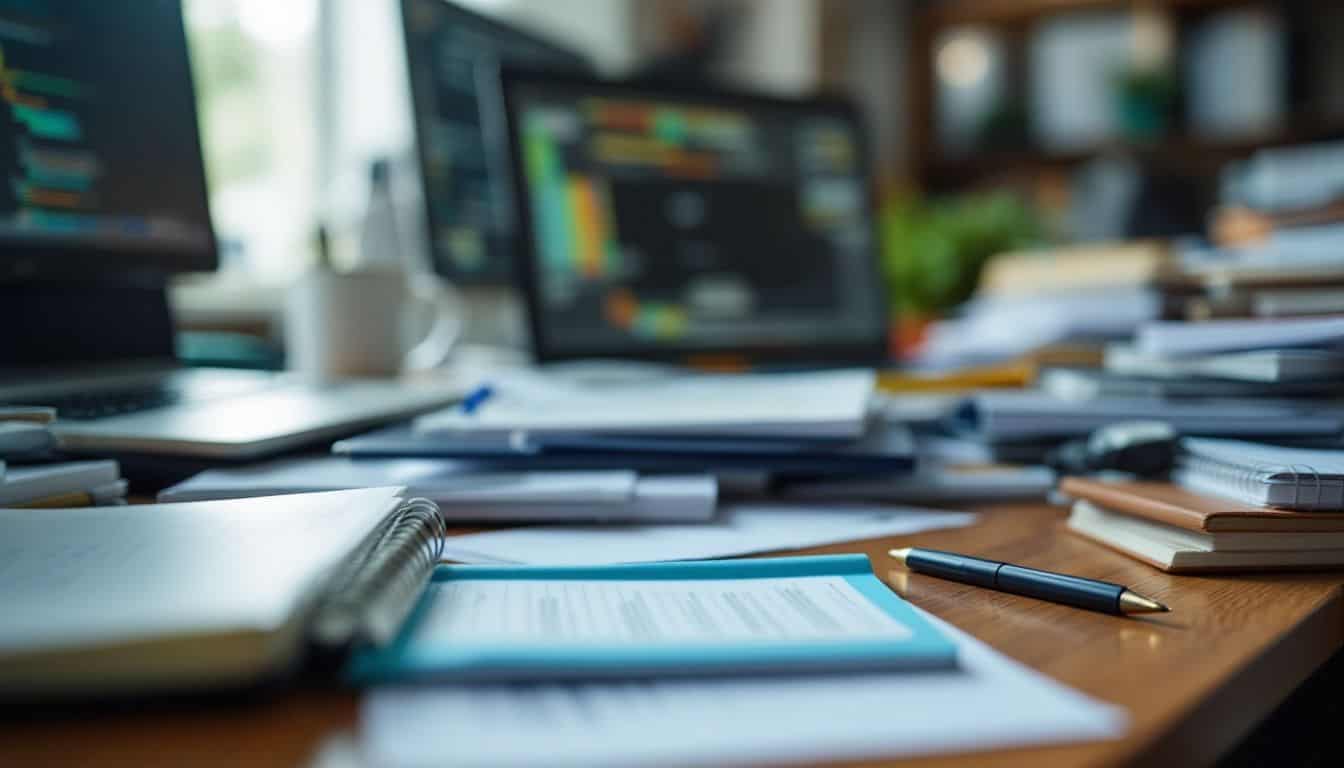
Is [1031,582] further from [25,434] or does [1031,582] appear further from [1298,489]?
[25,434]

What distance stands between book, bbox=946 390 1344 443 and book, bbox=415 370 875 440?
113mm

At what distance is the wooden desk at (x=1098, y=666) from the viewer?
297 mm

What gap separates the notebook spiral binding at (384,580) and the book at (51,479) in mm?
230

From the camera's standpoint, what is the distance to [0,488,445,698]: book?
305 millimetres

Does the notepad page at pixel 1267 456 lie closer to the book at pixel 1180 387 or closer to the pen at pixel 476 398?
the book at pixel 1180 387

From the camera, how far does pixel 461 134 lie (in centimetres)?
126

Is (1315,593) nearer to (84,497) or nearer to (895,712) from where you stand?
(895,712)

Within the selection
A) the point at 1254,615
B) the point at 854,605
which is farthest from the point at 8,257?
the point at 1254,615

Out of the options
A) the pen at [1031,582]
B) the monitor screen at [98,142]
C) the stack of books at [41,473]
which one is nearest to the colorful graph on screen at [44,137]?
the monitor screen at [98,142]

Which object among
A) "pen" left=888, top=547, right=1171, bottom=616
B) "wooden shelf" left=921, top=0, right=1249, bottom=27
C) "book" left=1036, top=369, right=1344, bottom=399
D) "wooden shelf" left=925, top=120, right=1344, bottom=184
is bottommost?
"pen" left=888, top=547, right=1171, bottom=616

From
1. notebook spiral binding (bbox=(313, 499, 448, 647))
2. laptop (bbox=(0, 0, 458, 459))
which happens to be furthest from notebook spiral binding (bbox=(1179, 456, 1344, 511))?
laptop (bbox=(0, 0, 458, 459))

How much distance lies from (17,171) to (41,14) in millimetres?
132

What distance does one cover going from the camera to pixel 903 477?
75cm

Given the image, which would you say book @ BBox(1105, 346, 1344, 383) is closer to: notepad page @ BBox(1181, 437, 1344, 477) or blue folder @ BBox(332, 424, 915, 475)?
notepad page @ BBox(1181, 437, 1344, 477)
